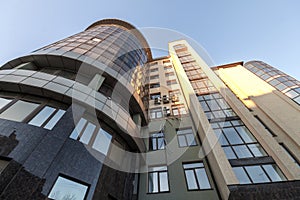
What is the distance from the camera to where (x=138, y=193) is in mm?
8945

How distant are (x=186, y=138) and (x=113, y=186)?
7006 mm

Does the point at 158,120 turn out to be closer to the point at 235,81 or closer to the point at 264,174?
the point at 264,174

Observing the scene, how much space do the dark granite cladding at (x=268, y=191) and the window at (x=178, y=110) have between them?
8613 mm

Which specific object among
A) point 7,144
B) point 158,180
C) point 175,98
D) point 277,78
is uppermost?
point 277,78

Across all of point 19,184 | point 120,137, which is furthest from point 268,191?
point 19,184

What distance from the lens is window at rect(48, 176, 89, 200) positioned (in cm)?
581

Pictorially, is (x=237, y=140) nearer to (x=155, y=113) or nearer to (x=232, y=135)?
(x=232, y=135)

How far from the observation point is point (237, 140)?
35.0 ft

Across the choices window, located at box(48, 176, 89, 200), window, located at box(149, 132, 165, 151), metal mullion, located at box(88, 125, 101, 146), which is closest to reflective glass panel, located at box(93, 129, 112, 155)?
metal mullion, located at box(88, 125, 101, 146)

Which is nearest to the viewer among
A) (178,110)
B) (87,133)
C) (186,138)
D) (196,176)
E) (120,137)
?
(87,133)

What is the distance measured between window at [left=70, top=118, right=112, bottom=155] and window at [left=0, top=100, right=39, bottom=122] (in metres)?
2.66

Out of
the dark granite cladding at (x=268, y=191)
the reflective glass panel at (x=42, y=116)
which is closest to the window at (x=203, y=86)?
the dark granite cladding at (x=268, y=191)

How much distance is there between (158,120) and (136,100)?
3.46 m

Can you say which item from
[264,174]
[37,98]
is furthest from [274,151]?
[37,98]
